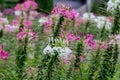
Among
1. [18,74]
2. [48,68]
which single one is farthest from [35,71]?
[18,74]

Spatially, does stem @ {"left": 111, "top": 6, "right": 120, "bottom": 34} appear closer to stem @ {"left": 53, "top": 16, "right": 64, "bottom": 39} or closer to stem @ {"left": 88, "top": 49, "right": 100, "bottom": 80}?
stem @ {"left": 88, "top": 49, "right": 100, "bottom": 80}

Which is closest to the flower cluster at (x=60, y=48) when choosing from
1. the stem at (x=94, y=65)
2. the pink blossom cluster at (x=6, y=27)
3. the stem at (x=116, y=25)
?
the stem at (x=94, y=65)

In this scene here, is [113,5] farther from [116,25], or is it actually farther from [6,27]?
[6,27]

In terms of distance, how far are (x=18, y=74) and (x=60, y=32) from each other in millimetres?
773

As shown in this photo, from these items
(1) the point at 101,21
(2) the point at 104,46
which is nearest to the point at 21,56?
(2) the point at 104,46

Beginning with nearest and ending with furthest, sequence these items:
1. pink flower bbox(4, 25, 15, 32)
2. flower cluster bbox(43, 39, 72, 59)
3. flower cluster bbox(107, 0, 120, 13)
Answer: flower cluster bbox(43, 39, 72, 59), flower cluster bbox(107, 0, 120, 13), pink flower bbox(4, 25, 15, 32)

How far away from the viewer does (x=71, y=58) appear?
4.23m

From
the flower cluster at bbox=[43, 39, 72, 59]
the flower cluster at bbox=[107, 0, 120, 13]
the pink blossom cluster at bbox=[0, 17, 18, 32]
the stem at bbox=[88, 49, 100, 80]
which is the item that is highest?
the flower cluster at bbox=[107, 0, 120, 13]

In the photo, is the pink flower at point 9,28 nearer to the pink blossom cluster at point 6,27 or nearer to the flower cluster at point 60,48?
the pink blossom cluster at point 6,27

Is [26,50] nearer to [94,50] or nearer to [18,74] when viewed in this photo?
[18,74]

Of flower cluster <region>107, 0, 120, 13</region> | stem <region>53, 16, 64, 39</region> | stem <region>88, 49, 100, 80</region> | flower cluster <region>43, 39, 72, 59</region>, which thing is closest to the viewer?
flower cluster <region>43, 39, 72, 59</region>

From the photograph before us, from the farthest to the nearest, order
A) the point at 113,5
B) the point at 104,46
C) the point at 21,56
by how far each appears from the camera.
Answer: the point at 21,56, the point at 113,5, the point at 104,46

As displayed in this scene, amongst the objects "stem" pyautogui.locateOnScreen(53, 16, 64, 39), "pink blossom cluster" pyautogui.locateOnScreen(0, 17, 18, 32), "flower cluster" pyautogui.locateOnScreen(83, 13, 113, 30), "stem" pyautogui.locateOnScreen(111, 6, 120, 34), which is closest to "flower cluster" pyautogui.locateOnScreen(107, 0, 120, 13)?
"stem" pyautogui.locateOnScreen(111, 6, 120, 34)

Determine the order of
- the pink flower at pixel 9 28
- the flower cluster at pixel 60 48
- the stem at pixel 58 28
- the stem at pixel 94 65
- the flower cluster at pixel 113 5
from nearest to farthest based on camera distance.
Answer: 1. the flower cluster at pixel 60 48
2. the stem at pixel 58 28
3. the stem at pixel 94 65
4. the flower cluster at pixel 113 5
5. the pink flower at pixel 9 28
